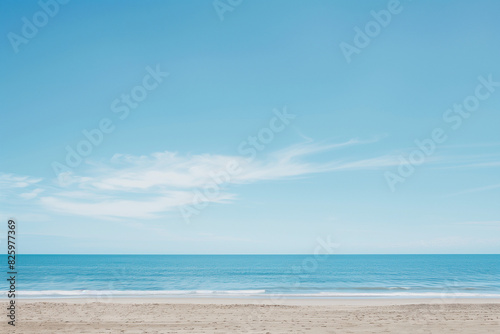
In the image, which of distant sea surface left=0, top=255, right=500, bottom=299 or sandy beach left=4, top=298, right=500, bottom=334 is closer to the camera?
sandy beach left=4, top=298, right=500, bottom=334

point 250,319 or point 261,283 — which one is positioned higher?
point 250,319

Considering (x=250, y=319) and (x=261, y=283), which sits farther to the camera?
(x=261, y=283)

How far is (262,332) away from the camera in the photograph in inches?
508

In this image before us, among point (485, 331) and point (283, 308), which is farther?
point (283, 308)

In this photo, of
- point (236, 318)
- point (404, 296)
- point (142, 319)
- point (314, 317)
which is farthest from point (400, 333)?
point (404, 296)

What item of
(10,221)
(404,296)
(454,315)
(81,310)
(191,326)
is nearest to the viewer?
(10,221)

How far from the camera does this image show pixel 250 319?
50.4ft

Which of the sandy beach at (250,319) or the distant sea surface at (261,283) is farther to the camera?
the distant sea surface at (261,283)

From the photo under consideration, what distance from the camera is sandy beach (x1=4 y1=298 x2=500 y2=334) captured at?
1342cm

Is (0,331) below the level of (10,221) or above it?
below

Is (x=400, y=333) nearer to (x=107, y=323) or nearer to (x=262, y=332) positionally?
(x=262, y=332)

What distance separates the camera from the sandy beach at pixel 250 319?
13.4 meters

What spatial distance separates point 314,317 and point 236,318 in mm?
3416

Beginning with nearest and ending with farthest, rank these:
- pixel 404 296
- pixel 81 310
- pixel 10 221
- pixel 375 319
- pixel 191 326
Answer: pixel 10 221 → pixel 191 326 → pixel 375 319 → pixel 81 310 → pixel 404 296
